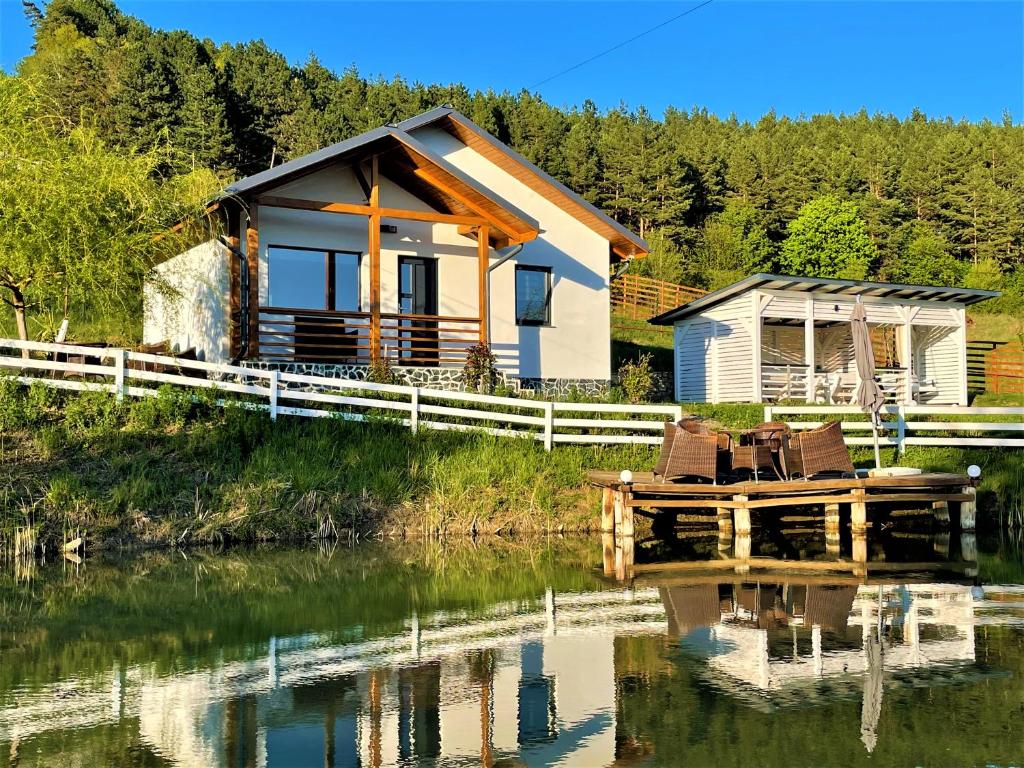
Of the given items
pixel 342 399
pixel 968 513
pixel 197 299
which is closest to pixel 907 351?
pixel 968 513

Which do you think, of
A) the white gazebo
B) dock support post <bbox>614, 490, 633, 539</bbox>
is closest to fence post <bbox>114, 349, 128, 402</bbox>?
dock support post <bbox>614, 490, 633, 539</bbox>

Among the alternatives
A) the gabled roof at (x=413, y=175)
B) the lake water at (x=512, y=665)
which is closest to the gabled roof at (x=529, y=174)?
the gabled roof at (x=413, y=175)

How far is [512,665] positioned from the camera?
7715 millimetres

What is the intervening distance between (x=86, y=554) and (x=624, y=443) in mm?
8630

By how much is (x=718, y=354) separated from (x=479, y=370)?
26.6 ft

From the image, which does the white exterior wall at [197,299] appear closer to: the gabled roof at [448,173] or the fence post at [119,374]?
the gabled roof at [448,173]

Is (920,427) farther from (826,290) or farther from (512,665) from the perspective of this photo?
(512,665)

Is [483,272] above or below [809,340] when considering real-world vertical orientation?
above

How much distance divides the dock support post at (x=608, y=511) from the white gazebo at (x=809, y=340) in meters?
9.62

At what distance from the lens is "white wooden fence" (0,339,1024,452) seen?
54.1 feet

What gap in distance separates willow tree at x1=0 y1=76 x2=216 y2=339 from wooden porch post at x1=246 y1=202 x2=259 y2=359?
1011 mm

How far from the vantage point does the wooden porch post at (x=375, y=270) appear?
19766mm

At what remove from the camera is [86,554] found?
13828mm

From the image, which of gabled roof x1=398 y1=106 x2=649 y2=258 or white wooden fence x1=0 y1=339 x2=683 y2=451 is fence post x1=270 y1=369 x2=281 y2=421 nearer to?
white wooden fence x1=0 y1=339 x2=683 y2=451
